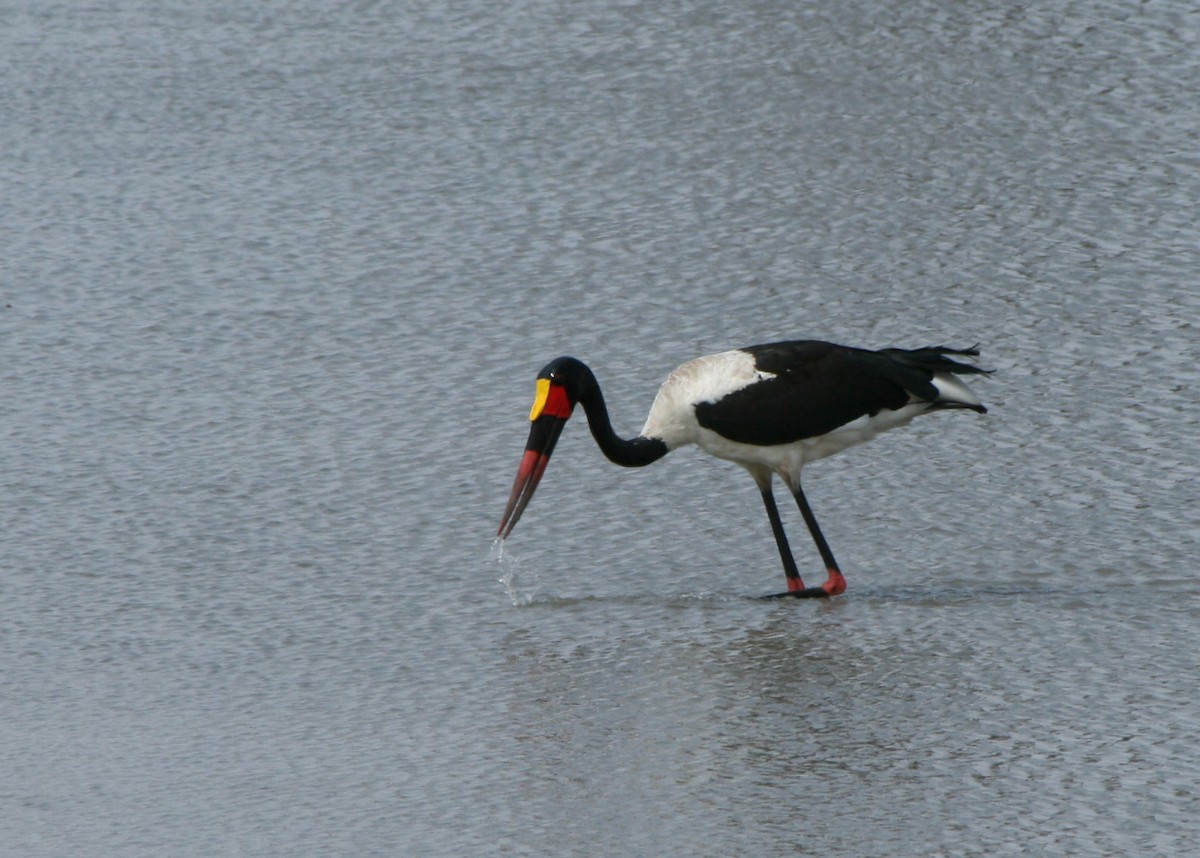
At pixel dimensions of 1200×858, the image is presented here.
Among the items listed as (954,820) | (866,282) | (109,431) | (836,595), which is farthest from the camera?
(866,282)

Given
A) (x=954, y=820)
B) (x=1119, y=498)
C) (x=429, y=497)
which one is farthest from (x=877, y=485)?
(x=954, y=820)

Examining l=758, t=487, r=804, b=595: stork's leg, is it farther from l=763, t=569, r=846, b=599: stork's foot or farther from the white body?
the white body

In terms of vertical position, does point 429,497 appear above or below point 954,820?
above

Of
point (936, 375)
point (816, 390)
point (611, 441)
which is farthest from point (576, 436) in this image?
point (936, 375)

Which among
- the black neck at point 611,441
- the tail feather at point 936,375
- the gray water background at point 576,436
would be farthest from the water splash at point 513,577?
the tail feather at point 936,375

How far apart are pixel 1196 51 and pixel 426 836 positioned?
809cm

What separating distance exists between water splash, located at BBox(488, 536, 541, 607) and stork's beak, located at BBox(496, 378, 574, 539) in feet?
0.32

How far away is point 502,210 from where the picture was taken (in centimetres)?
1034

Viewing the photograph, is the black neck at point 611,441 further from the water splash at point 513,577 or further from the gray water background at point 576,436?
the water splash at point 513,577

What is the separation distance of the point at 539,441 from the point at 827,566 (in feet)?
3.47

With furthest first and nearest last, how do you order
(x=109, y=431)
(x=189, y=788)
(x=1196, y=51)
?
(x=1196, y=51) < (x=109, y=431) < (x=189, y=788)

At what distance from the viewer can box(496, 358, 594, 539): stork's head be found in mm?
6965

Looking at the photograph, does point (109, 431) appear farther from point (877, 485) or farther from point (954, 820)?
point (954, 820)

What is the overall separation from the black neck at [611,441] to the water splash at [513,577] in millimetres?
488
